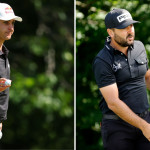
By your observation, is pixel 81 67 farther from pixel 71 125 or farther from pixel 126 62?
pixel 71 125

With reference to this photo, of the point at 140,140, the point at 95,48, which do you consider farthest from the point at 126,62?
the point at 95,48

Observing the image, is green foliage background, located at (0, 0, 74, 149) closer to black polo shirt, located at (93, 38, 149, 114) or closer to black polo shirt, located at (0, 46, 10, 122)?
black polo shirt, located at (93, 38, 149, 114)

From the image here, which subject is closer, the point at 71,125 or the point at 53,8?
the point at 53,8

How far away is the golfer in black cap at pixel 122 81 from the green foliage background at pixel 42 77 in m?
4.00

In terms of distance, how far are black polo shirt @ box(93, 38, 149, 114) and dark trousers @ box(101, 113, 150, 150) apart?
9 cm

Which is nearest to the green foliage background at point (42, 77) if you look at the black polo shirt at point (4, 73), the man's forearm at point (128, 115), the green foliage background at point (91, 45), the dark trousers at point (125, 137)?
the green foliage background at point (91, 45)

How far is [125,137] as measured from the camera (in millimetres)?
2451

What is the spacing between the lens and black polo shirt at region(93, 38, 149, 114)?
94.2 inches

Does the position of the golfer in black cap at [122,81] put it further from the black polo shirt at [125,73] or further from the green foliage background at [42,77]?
the green foliage background at [42,77]

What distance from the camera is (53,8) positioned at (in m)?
7.23

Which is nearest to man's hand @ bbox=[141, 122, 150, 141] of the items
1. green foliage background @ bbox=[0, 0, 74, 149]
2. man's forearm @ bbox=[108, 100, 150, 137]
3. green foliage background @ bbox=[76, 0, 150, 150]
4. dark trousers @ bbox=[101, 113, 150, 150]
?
man's forearm @ bbox=[108, 100, 150, 137]

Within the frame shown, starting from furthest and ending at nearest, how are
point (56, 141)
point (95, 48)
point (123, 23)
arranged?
point (56, 141)
point (95, 48)
point (123, 23)

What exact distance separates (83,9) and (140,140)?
2.07 meters

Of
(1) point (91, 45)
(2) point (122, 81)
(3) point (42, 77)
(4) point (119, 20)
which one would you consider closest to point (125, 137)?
(2) point (122, 81)
